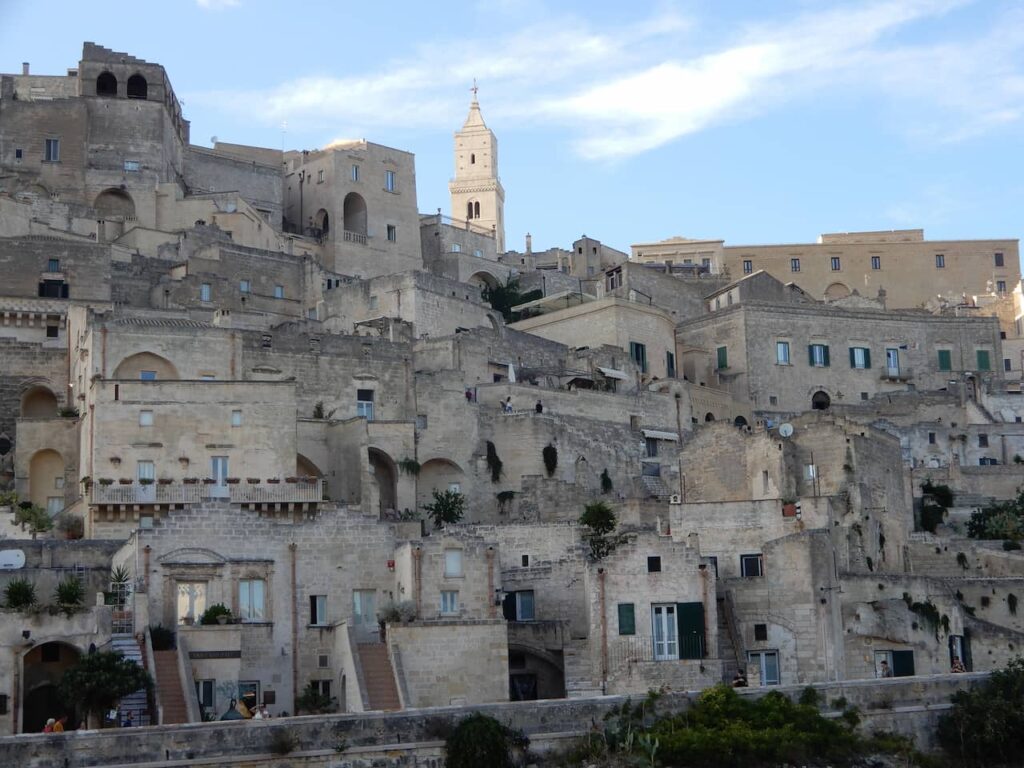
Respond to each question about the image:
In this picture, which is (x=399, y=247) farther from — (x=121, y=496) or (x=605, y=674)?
(x=605, y=674)

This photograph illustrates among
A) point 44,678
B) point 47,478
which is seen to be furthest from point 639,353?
point 44,678

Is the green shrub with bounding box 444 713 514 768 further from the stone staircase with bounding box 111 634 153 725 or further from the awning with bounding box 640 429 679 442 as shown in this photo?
the awning with bounding box 640 429 679 442

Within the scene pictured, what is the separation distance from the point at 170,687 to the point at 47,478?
14.9m

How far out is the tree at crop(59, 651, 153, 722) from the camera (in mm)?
35344

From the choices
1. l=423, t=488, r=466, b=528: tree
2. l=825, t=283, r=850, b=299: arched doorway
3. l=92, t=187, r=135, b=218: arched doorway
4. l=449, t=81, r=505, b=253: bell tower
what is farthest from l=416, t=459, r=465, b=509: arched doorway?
l=449, t=81, r=505, b=253: bell tower

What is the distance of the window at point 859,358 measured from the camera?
7019 centimetres

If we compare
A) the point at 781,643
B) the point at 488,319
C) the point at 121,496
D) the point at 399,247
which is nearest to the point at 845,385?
the point at 488,319

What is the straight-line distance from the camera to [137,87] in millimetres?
74938

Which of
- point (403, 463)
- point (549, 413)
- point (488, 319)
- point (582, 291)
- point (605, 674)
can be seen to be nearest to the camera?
point (605, 674)

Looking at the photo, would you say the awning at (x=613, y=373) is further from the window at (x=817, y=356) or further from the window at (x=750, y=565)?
the window at (x=750, y=565)

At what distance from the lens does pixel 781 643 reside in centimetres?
4275

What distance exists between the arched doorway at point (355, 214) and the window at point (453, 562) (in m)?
38.2

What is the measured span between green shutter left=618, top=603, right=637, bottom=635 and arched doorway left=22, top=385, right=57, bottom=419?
808 inches

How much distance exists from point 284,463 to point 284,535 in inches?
228
